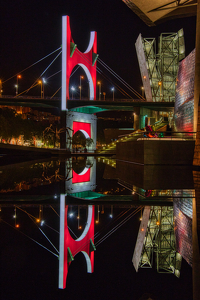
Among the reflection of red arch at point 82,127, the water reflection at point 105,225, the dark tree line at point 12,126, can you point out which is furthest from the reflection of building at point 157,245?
the reflection of red arch at point 82,127

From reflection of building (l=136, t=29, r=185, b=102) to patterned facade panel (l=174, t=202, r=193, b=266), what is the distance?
124 ft

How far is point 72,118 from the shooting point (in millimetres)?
37156

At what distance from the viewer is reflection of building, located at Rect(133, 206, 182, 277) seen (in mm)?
2102

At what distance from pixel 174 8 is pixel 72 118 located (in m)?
24.2

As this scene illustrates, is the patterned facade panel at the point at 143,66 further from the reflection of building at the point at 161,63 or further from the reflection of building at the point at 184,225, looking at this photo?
the reflection of building at the point at 184,225

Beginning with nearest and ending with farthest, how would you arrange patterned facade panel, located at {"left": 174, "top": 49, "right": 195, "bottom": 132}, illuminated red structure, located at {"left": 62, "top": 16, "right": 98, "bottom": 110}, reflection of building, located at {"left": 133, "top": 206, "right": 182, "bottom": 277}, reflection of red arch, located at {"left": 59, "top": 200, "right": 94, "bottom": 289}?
reflection of red arch, located at {"left": 59, "top": 200, "right": 94, "bottom": 289} → reflection of building, located at {"left": 133, "top": 206, "right": 182, "bottom": 277} → patterned facade panel, located at {"left": 174, "top": 49, "right": 195, "bottom": 132} → illuminated red structure, located at {"left": 62, "top": 16, "right": 98, "bottom": 110}

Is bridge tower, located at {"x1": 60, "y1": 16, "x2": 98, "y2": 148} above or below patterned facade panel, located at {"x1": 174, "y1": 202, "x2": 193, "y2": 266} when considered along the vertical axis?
above

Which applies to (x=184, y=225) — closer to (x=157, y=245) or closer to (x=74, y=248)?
(x=157, y=245)

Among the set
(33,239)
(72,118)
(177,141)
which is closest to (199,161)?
(177,141)

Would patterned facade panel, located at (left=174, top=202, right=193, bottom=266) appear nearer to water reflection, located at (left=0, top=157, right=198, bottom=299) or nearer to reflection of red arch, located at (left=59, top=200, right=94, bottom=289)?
water reflection, located at (left=0, top=157, right=198, bottom=299)

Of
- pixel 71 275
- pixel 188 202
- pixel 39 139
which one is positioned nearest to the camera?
pixel 71 275

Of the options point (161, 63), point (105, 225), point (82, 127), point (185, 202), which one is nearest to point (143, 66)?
point (161, 63)

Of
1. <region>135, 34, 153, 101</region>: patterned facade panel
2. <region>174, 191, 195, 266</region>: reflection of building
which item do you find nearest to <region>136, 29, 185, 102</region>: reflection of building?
<region>135, 34, 153, 101</region>: patterned facade panel

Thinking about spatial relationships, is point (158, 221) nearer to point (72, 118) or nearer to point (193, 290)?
point (193, 290)
